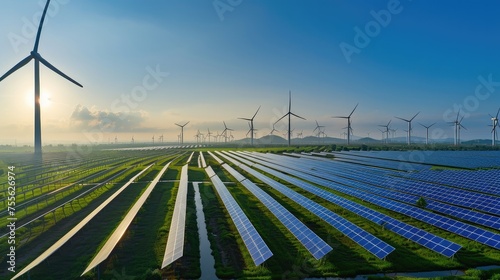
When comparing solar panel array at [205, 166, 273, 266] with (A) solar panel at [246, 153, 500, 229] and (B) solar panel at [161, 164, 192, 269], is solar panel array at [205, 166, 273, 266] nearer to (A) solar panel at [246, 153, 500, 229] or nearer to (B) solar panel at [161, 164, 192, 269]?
(B) solar panel at [161, 164, 192, 269]

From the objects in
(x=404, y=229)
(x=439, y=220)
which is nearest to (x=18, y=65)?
(x=404, y=229)

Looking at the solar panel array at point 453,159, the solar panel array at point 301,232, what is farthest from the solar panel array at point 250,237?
the solar panel array at point 453,159

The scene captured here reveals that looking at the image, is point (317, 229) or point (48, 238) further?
point (317, 229)

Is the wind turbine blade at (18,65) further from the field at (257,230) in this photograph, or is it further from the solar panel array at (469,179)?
the solar panel array at (469,179)

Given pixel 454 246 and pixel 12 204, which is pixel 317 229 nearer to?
pixel 454 246

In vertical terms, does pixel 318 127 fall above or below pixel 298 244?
above

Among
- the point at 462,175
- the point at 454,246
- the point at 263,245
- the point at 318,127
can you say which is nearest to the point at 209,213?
the point at 263,245

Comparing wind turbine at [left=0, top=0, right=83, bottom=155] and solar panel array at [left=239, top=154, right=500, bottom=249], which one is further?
wind turbine at [left=0, top=0, right=83, bottom=155]

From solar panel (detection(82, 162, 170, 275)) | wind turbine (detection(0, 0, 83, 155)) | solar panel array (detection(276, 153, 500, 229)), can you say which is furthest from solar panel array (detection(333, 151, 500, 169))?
wind turbine (detection(0, 0, 83, 155))

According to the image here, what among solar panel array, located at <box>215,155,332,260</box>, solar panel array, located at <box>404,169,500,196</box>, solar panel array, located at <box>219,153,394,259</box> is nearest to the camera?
solar panel array, located at <box>215,155,332,260</box>

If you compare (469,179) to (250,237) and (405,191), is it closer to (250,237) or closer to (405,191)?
(405,191)

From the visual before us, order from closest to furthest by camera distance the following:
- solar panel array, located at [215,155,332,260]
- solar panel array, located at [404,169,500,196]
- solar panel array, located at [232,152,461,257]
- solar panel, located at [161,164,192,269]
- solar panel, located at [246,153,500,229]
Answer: solar panel, located at [161,164,192,269], solar panel array, located at [215,155,332,260], solar panel array, located at [232,152,461,257], solar panel, located at [246,153,500,229], solar panel array, located at [404,169,500,196]
